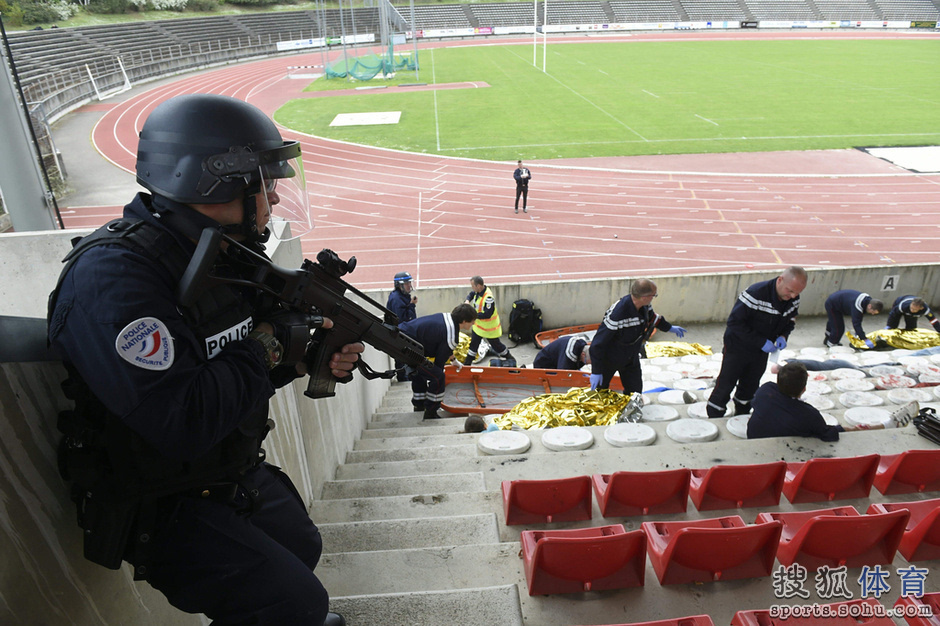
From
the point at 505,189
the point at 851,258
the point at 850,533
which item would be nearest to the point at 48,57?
the point at 505,189

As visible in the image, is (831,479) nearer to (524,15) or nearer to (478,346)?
(478,346)

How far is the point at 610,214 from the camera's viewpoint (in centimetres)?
1778

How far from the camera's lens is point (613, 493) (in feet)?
12.9

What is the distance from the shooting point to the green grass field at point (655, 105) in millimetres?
24625

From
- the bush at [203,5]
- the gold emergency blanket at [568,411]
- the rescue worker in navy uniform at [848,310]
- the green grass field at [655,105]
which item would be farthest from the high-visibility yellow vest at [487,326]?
the bush at [203,5]

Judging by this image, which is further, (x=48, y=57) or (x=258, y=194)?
(x=48, y=57)

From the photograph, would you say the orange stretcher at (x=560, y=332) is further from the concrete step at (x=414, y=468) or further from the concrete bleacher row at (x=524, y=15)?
the concrete bleacher row at (x=524, y=15)

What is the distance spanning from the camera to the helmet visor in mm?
2172

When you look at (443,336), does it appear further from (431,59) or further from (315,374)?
(431,59)

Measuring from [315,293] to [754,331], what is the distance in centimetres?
554

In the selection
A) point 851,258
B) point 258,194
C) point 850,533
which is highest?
point 258,194

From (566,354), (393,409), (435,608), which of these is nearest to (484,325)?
(566,354)

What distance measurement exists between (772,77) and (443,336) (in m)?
39.3

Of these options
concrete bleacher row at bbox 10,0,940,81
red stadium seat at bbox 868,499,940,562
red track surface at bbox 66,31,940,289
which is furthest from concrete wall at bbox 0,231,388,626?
concrete bleacher row at bbox 10,0,940,81
